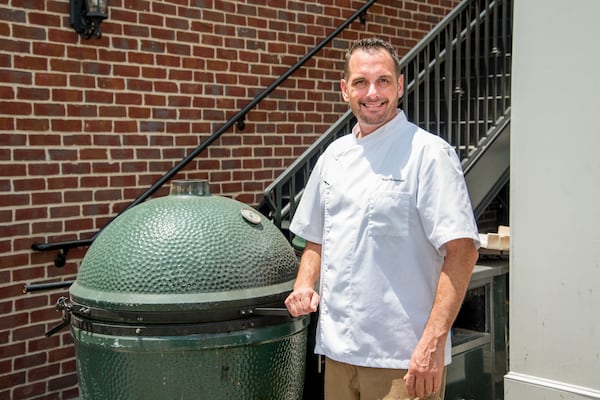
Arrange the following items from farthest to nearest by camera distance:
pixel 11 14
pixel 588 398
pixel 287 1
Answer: pixel 287 1, pixel 11 14, pixel 588 398

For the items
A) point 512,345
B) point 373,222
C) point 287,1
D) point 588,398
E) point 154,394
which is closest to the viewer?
point 373,222

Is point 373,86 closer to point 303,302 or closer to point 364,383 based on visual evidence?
point 303,302

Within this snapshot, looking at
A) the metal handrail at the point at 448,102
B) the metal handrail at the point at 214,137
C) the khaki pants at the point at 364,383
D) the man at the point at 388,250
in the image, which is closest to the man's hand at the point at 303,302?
the man at the point at 388,250

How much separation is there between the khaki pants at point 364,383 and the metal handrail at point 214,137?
236cm

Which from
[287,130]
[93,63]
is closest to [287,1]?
[287,130]

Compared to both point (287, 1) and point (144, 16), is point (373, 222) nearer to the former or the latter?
point (144, 16)

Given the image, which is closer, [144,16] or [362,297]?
[362,297]

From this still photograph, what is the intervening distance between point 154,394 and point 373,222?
1012 mm

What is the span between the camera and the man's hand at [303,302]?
2.54 metres

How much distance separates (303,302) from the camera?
2545 millimetres

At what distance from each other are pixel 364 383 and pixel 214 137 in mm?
2926

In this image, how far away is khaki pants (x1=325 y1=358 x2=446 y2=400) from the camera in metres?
2.36

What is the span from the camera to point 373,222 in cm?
236

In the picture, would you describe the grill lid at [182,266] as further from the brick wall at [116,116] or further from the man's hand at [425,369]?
the brick wall at [116,116]
